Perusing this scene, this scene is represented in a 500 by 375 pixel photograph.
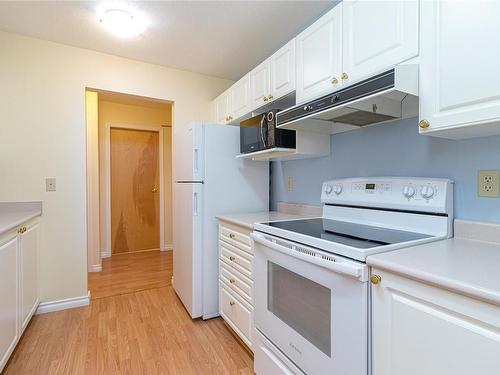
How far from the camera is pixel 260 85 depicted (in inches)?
84.7

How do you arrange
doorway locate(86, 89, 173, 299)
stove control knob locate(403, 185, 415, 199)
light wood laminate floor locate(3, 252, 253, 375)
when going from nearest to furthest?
stove control knob locate(403, 185, 415, 199)
light wood laminate floor locate(3, 252, 253, 375)
doorway locate(86, 89, 173, 299)

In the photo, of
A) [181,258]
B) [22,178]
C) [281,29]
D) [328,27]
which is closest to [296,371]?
[181,258]

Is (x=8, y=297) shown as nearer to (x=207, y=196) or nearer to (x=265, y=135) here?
(x=207, y=196)

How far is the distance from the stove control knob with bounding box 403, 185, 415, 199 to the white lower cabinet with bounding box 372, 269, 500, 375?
611mm

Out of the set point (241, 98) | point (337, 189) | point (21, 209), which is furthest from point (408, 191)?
point (21, 209)

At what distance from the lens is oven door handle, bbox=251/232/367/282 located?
0.97m

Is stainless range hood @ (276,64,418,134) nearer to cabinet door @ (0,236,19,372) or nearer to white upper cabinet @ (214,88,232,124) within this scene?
white upper cabinet @ (214,88,232,124)

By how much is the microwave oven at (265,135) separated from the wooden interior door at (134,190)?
2.73 m

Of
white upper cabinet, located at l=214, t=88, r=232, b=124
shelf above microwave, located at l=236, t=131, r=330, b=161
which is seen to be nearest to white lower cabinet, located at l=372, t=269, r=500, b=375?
shelf above microwave, located at l=236, t=131, r=330, b=161

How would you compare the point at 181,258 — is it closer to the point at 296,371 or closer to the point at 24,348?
the point at 24,348

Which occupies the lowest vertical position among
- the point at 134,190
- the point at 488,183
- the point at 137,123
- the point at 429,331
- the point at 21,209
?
the point at 429,331

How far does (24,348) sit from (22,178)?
1301 mm

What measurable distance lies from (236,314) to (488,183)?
5.36 ft

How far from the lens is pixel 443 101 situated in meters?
1.04
